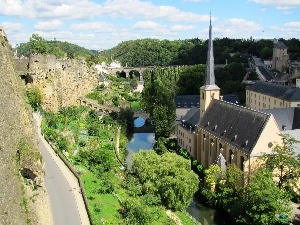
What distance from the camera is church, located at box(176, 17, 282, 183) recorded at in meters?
39.5

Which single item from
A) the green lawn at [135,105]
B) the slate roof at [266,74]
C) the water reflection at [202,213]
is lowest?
the water reflection at [202,213]

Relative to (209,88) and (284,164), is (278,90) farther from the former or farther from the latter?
(284,164)

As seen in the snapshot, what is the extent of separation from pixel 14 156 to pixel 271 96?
198 feet

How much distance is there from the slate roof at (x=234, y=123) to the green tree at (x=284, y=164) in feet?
7.89

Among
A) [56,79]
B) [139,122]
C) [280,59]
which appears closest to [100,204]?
[56,79]

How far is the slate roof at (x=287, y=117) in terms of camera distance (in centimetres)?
5052

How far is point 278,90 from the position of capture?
70188 millimetres

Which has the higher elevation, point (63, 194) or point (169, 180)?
point (63, 194)

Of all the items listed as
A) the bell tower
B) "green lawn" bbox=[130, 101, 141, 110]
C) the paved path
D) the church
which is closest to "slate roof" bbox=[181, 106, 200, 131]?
the church

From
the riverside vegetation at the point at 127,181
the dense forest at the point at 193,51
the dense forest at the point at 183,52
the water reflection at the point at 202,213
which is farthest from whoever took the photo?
the dense forest at the point at 193,51

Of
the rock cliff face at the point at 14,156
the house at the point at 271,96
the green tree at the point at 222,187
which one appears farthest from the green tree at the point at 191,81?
the rock cliff face at the point at 14,156

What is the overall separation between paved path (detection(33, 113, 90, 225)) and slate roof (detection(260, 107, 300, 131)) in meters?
28.1

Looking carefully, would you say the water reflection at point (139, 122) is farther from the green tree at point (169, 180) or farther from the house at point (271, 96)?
the green tree at point (169, 180)

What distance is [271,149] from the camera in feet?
129
